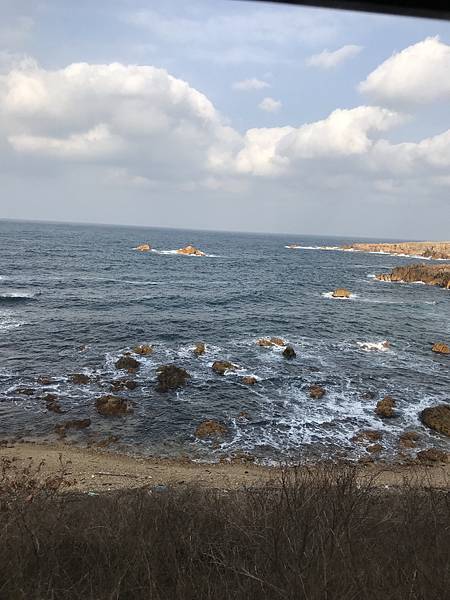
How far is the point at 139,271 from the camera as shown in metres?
66.6

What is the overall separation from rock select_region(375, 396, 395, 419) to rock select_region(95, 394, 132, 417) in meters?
13.1

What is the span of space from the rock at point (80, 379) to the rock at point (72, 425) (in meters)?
4.22

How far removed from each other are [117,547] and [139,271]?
61.7m

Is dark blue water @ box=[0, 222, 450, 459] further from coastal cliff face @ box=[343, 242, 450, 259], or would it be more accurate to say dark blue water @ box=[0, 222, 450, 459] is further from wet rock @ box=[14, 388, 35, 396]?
coastal cliff face @ box=[343, 242, 450, 259]

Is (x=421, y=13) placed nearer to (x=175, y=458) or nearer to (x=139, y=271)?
(x=175, y=458)

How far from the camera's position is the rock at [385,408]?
21.1 m

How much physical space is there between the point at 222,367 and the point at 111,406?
7911 mm

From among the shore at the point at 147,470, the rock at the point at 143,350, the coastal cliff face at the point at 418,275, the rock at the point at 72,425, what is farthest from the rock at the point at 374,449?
the coastal cliff face at the point at 418,275

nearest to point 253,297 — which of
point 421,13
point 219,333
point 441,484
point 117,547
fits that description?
point 219,333

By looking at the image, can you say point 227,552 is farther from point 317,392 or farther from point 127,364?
point 127,364

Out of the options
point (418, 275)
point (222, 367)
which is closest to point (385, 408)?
point (222, 367)

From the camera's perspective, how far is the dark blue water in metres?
19.3

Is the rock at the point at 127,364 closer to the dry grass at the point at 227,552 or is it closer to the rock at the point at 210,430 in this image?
the rock at the point at 210,430

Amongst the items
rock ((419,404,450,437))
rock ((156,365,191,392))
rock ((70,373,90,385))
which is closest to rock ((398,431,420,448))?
rock ((419,404,450,437))
